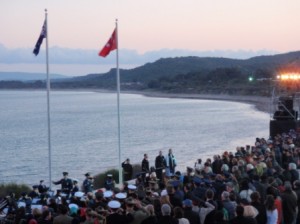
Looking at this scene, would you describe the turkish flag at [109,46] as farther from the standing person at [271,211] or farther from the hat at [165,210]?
the hat at [165,210]

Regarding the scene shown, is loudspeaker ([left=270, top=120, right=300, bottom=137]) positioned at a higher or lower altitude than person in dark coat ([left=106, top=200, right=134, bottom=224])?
lower

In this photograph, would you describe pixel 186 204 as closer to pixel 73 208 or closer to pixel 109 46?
pixel 73 208

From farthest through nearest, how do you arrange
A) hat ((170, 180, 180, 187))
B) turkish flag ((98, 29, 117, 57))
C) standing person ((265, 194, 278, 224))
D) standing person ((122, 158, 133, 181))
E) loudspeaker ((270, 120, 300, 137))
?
loudspeaker ((270, 120, 300, 137))
standing person ((122, 158, 133, 181))
turkish flag ((98, 29, 117, 57))
hat ((170, 180, 180, 187))
standing person ((265, 194, 278, 224))

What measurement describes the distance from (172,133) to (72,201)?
199 ft

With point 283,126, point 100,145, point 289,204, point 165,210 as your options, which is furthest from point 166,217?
point 100,145

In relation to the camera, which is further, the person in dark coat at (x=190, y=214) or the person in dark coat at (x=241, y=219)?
the person in dark coat at (x=190, y=214)

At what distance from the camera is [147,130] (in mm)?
74188

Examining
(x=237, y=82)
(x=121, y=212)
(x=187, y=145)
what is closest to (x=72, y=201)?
(x=121, y=212)

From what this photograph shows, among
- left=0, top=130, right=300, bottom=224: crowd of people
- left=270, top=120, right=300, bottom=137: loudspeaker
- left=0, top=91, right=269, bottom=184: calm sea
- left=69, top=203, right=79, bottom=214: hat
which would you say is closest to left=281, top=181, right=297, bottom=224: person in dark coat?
left=0, top=130, right=300, bottom=224: crowd of people

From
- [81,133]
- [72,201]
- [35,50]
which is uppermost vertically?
[35,50]

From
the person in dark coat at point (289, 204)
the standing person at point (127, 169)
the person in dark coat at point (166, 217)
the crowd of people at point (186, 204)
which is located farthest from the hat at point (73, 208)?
the standing person at point (127, 169)

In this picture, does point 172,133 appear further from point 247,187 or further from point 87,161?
point 247,187

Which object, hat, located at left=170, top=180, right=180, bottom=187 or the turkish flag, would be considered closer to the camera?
hat, located at left=170, top=180, right=180, bottom=187

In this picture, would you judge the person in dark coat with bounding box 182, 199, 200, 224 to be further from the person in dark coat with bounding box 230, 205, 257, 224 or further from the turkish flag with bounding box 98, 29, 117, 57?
the turkish flag with bounding box 98, 29, 117, 57
